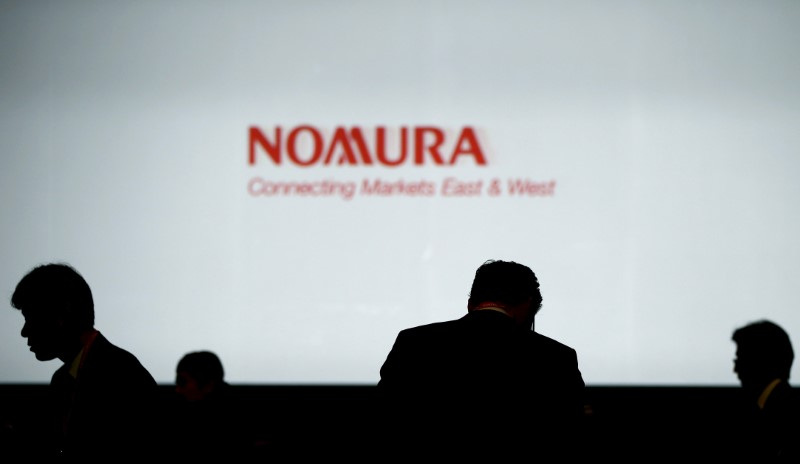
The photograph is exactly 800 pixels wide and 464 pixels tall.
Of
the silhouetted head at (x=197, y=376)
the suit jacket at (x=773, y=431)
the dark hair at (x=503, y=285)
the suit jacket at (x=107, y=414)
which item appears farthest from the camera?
the silhouetted head at (x=197, y=376)

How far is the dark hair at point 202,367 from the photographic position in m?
3.82

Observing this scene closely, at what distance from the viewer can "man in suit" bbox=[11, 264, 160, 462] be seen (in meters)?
1.94

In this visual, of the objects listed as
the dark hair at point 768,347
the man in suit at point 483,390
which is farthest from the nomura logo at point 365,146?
the man in suit at point 483,390

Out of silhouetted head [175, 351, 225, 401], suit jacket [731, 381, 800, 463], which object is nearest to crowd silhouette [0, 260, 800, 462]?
suit jacket [731, 381, 800, 463]

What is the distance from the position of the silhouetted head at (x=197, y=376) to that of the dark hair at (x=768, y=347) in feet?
7.19

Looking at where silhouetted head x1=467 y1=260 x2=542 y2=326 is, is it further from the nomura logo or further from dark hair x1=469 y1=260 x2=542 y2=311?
the nomura logo

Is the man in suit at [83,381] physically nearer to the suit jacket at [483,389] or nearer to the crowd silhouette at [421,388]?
the crowd silhouette at [421,388]

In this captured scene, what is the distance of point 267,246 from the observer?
4617mm

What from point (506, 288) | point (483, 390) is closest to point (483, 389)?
point (483, 390)

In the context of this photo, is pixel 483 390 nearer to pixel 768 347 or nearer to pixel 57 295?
pixel 57 295

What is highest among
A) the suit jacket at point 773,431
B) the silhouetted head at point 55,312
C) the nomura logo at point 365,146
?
the nomura logo at point 365,146

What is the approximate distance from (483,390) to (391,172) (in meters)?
2.67

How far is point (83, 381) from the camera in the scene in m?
1.97

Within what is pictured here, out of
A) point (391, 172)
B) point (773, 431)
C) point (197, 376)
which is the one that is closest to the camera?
point (773, 431)
